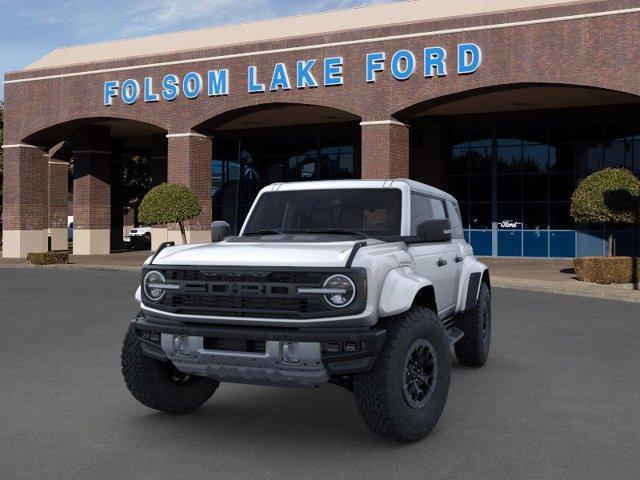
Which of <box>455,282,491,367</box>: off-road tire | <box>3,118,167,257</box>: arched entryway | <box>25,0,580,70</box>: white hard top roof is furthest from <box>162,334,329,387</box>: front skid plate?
<box>3,118,167,257</box>: arched entryway

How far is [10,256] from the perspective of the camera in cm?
3791

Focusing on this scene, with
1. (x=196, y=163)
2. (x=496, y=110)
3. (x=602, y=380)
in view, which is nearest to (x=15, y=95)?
(x=196, y=163)

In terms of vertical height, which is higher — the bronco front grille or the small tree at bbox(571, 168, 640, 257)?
the small tree at bbox(571, 168, 640, 257)

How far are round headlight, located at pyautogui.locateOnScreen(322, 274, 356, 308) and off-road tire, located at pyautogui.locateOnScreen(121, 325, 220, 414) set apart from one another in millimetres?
1668

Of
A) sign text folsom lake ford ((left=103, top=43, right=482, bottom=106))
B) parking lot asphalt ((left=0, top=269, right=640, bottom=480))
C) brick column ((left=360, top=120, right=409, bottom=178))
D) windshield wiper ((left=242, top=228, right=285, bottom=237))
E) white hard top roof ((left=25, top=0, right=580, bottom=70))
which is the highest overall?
white hard top roof ((left=25, top=0, right=580, bottom=70))

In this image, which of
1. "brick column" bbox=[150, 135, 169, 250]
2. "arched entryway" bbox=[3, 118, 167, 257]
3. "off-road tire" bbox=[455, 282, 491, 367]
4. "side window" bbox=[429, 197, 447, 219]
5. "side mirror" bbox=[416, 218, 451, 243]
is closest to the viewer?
"side mirror" bbox=[416, 218, 451, 243]

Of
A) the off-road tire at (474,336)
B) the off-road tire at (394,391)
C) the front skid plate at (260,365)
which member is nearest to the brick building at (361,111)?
the off-road tire at (474,336)

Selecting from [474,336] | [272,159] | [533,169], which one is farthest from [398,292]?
[272,159]

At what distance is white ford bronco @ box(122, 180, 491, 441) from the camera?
17.4ft

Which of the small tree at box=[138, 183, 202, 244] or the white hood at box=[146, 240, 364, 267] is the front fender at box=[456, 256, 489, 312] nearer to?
the white hood at box=[146, 240, 364, 267]

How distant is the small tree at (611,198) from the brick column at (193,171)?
55.7 feet

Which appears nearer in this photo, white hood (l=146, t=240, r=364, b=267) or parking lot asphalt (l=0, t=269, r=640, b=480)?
parking lot asphalt (l=0, t=269, r=640, b=480)

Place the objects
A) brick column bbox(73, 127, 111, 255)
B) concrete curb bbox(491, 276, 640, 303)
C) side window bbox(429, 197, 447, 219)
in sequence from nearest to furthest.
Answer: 1. side window bbox(429, 197, 447, 219)
2. concrete curb bbox(491, 276, 640, 303)
3. brick column bbox(73, 127, 111, 255)

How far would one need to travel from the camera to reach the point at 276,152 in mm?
42094
